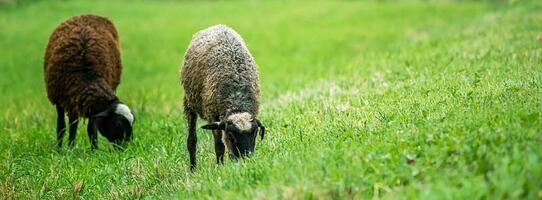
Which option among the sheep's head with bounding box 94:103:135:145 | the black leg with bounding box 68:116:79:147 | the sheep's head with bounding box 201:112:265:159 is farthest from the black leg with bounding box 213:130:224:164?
the black leg with bounding box 68:116:79:147

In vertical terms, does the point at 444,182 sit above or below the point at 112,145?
above

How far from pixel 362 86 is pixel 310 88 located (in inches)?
80.2

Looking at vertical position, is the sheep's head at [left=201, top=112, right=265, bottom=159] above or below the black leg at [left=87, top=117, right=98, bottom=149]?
above

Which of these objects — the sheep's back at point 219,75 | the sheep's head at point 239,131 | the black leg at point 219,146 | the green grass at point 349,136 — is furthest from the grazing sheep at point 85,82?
the sheep's head at point 239,131

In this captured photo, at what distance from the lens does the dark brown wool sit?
10.3 m

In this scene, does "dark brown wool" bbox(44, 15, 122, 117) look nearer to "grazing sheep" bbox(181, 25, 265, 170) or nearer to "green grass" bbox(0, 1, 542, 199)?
"green grass" bbox(0, 1, 542, 199)

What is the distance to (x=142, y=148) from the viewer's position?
8.77 meters

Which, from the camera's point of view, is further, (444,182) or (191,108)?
(191,108)

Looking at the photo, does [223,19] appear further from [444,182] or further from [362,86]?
[444,182]

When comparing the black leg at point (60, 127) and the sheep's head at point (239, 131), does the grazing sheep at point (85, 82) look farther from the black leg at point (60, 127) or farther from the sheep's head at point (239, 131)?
the sheep's head at point (239, 131)

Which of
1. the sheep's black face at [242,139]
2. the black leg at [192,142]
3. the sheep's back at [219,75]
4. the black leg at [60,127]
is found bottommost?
the black leg at [60,127]

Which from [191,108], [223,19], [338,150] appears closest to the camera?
[338,150]

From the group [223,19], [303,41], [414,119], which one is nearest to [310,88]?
[414,119]

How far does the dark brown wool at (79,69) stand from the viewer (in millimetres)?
10305
